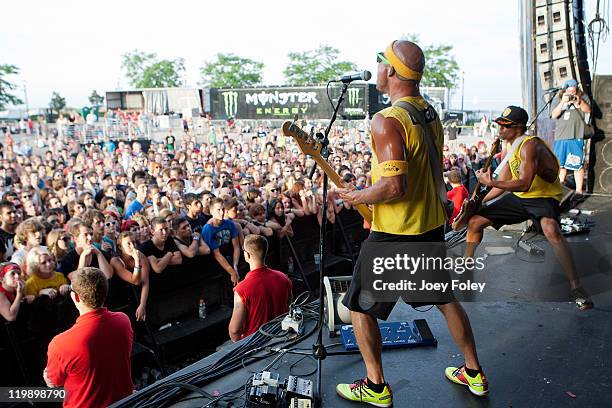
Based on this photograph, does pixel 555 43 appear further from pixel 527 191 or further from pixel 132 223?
pixel 132 223

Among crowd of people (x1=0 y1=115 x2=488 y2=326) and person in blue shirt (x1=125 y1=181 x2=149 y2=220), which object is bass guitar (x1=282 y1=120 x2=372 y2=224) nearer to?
crowd of people (x1=0 y1=115 x2=488 y2=326)

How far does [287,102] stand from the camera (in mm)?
22250

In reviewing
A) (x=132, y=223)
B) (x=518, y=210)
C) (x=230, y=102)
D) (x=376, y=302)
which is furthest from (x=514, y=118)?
(x=230, y=102)

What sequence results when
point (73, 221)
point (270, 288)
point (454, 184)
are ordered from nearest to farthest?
point (270, 288) → point (73, 221) → point (454, 184)

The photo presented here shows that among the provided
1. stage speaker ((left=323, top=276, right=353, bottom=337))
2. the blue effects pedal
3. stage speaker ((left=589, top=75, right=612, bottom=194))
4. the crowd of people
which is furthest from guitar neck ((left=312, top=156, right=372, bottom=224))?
stage speaker ((left=589, top=75, right=612, bottom=194))

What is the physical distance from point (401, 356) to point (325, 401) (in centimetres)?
66

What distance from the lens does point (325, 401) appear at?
8.49 ft

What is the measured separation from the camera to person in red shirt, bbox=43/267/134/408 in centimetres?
262

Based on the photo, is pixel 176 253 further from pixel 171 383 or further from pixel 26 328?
pixel 171 383

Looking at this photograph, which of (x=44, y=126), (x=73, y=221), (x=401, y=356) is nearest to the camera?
(x=401, y=356)

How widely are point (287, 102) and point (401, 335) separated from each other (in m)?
19.8

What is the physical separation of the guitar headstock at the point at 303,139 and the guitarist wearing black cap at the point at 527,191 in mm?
1736

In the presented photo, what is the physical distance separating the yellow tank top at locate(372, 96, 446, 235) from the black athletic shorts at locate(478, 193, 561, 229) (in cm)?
180

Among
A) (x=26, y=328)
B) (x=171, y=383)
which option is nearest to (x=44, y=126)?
(x=26, y=328)
